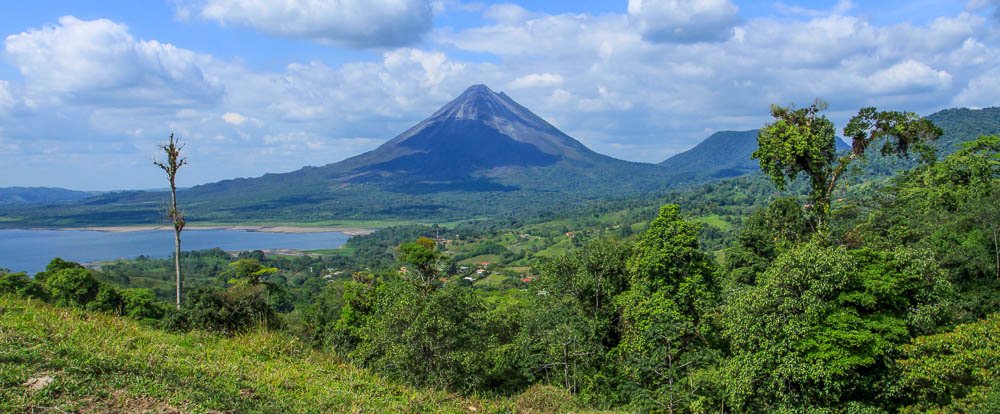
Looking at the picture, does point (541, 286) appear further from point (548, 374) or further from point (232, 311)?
point (232, 311)

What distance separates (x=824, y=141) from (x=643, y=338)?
327 inches

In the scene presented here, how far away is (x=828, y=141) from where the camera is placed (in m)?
17.2

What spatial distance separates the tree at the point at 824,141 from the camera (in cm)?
1700

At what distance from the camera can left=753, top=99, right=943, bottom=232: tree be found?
1700 cm

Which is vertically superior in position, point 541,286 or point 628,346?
point 541,286

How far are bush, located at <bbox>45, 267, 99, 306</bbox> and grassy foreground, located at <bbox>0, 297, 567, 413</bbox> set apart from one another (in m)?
30.3

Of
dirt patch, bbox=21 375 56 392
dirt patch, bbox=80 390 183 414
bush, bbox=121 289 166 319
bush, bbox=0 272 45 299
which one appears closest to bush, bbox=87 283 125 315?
bush, bbox=121 289 166 319

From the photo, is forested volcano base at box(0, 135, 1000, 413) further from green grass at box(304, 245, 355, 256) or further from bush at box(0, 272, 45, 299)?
green grass at box(304, 245, 355, 256)

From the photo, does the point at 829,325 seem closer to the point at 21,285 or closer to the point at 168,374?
the point at 168,374

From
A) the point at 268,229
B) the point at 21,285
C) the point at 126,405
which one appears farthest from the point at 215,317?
the point at 268,229

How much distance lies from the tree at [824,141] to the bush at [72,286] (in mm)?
37398

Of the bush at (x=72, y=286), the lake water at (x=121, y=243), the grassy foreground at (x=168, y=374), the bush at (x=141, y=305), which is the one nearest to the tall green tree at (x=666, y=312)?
the grassy foreground at (x=168, y=374)

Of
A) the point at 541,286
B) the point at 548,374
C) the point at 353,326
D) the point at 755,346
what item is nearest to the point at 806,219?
the point at 755,346

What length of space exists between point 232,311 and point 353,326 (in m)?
14.9
